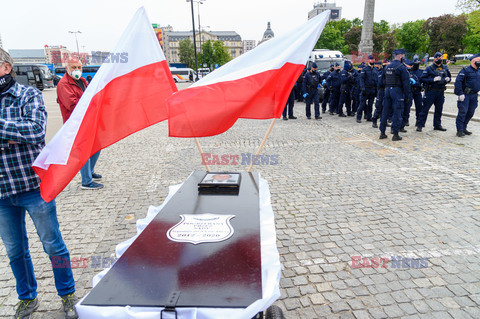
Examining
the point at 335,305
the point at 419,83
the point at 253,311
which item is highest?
the point at 419,83

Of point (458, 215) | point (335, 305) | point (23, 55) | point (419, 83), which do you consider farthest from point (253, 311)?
point (23, 55)

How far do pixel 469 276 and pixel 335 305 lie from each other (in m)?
1.48

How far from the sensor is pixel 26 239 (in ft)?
8.68

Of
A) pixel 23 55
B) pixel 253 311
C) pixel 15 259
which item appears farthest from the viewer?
pixel 23 55

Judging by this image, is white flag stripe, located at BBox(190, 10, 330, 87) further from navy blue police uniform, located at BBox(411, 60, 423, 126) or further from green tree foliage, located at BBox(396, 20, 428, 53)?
green tree foliage, located at BBox(396, 20, 428, 53)

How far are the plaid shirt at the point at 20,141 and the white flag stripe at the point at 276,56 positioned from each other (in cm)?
141

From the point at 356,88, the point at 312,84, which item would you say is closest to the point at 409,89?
the point at 356,88

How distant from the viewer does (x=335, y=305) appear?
109 inches

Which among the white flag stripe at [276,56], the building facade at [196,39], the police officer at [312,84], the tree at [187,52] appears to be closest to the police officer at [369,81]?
the police officer at [312,84]

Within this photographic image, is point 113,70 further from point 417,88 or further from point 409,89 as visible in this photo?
point 417,88

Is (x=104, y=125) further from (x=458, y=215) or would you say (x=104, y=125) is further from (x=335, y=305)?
(x=458, y=215)

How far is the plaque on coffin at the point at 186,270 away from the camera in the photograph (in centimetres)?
155

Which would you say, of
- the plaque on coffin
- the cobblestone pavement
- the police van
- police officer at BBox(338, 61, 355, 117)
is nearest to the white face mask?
the cobblestone pavement

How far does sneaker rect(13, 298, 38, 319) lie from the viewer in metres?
2.68
